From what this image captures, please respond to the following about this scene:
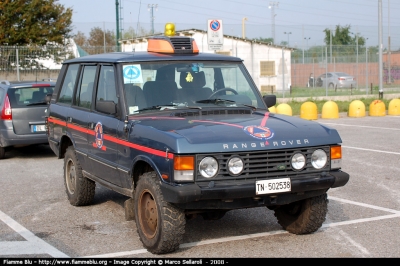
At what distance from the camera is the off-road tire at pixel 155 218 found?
5.52 meters

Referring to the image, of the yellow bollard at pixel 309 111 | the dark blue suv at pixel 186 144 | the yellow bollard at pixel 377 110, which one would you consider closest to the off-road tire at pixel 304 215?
the dark blue suv at pixel 186 144

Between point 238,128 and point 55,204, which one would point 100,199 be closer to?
point 55,204

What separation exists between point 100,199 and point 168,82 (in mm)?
2574

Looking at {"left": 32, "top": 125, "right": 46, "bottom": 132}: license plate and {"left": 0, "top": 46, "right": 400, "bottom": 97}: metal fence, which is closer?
{"left": 32, "top": 125, "right": 46, "bottom": 132}: license plate

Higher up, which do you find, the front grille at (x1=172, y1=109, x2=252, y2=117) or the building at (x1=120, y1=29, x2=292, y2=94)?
the building at (x1=120, y1=29, x2=292, y2=94)

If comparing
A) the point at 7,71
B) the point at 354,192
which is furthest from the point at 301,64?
the point at 354,192

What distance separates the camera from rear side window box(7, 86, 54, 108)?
40.8ft

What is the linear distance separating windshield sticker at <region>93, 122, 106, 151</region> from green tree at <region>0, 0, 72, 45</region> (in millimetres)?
25863

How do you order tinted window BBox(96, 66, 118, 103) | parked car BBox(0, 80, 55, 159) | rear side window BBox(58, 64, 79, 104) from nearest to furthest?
tinted window BBox(96, 66, 118, 103), rear side window BBox(58, 64, 79, 104), parked car BBox(0, 80, 55, 159)

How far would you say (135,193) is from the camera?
6043 mm

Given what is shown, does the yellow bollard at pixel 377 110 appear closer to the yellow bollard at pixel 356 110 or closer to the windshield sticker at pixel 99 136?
the yellow bollard at pixel 356 110

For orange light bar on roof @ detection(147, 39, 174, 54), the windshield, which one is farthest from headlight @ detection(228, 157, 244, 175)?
orange light bar on roof @ detection(147, 39, 174, 54)

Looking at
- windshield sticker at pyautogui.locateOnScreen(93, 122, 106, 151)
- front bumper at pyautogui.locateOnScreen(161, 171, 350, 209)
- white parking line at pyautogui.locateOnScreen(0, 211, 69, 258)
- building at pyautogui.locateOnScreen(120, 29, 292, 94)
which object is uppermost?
building at pyautogui.locateOnScreen(120, 29, 292, 94)

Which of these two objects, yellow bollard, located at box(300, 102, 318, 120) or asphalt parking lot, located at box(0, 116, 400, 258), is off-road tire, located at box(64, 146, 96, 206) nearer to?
asphalt parking lot, located at box(0, 116, 400, 258)
